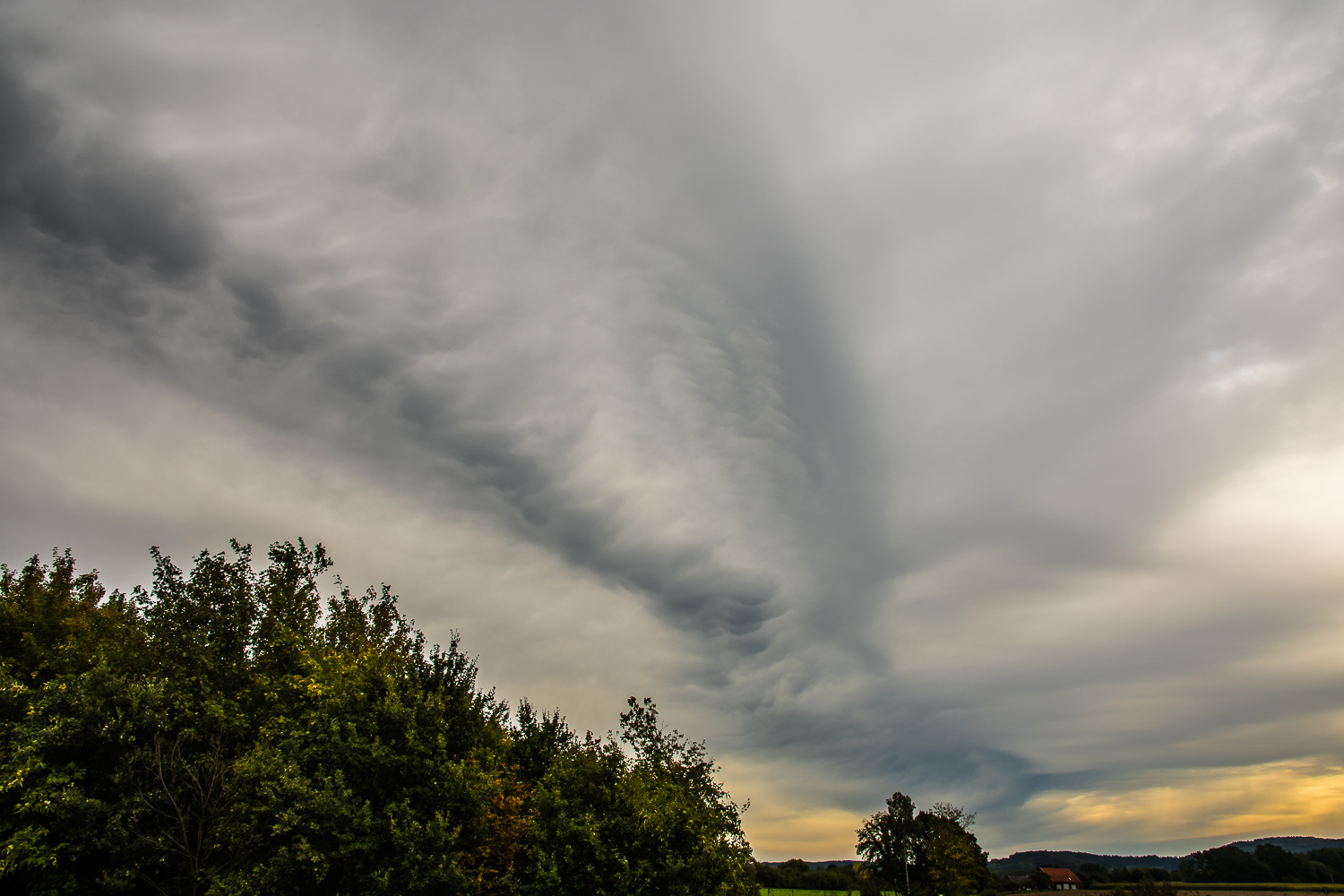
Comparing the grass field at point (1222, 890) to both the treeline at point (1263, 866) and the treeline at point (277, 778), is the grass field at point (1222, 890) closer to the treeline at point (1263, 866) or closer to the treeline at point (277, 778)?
the treeline at point (1263, 866)

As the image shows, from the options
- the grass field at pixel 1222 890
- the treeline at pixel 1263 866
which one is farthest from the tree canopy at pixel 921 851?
the treeline at pixel 1263 866

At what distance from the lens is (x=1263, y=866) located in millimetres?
145750

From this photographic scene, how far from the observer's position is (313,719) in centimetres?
3127

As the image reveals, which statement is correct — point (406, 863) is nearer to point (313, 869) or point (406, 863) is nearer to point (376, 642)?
point (313, 869)

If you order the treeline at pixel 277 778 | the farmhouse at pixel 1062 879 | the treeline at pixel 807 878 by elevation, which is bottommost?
the farmhouse at pixel 1062 879

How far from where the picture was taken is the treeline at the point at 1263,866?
5679 inches

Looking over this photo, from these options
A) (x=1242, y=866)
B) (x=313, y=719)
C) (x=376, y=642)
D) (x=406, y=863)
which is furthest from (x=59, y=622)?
(x=1242, y=866)

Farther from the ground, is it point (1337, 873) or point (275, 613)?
point (275, 613)

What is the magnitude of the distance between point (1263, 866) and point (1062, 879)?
1794 inches

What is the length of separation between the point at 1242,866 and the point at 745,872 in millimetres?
171790

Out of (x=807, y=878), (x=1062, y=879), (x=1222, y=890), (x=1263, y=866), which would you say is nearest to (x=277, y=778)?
(x=807, y=878)

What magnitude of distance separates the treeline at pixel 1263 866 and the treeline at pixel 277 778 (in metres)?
171

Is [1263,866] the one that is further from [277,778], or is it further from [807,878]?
[277,778]

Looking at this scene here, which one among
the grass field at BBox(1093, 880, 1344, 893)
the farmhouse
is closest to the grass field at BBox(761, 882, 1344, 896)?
the grass field at BBox(1093, 880, 1344, 893)
